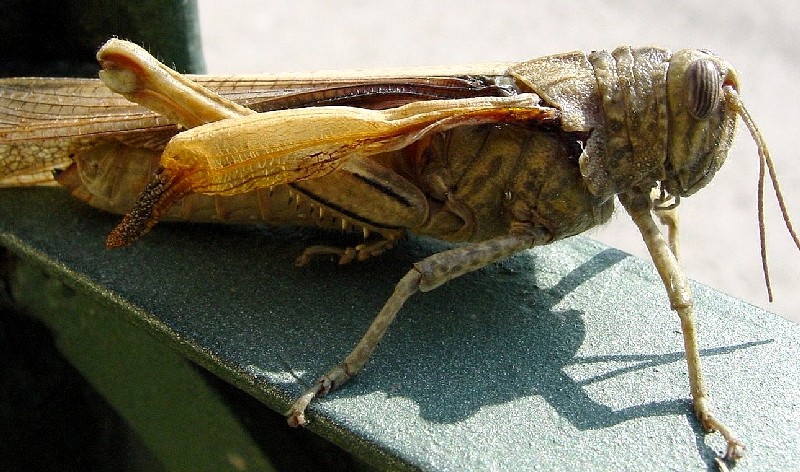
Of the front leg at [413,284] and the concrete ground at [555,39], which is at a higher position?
the front leg at [413,284]

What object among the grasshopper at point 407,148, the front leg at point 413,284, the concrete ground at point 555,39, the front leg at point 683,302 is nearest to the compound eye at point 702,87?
the grasshopper at point 407,148

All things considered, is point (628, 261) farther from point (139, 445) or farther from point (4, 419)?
point (4, 419)

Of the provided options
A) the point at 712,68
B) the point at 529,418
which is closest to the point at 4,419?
the point at 529,418

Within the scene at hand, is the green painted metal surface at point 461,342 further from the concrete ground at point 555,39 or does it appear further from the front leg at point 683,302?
the concrete ground at point 555,39

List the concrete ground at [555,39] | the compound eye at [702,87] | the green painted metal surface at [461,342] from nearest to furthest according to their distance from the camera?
the green painted metal surface at [461,342], the compound eye at [702,87], the concrete ground at [555,39]

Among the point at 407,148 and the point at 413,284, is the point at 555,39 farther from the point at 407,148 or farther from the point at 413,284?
the point at 413,284

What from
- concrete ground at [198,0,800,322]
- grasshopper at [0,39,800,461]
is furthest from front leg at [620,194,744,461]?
concrete ground at [198,0,800,322]

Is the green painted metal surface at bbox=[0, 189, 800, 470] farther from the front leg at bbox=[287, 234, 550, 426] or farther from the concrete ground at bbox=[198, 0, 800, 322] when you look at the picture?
the concrete ground at bbox=[198, 0, 800, 322]
